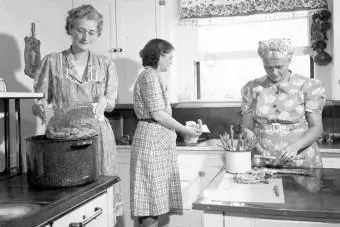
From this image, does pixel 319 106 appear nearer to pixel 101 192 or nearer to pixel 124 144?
pixel 101 192

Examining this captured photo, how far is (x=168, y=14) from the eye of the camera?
342cm

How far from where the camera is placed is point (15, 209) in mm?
1132

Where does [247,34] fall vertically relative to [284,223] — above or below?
above

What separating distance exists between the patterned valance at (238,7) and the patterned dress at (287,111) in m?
1.50

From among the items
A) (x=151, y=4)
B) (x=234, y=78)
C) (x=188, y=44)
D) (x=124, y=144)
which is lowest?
(x=124, y=144)

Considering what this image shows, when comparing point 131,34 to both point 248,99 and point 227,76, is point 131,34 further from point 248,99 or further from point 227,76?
point 248,99

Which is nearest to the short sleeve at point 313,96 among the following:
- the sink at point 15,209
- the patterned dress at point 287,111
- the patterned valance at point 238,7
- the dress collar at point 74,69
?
the patterned dress at point 287,111

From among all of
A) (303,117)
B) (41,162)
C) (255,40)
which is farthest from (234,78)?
(41,162)

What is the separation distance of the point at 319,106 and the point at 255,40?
1885 mm

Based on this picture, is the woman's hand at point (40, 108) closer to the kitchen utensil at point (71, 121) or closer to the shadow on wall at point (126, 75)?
the kitchen utensil at point (71, 121)

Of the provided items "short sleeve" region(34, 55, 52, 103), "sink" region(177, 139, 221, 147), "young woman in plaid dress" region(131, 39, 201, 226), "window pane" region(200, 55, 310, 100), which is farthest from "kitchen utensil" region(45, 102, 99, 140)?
"window pane" region(200, 55, 310, 100)

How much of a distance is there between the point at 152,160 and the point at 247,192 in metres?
1.15

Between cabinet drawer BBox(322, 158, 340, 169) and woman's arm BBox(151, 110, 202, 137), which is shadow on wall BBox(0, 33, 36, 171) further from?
cabinet drawer BBox(322, 158, 340, 169)

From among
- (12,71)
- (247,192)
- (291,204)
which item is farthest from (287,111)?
(12,71)
